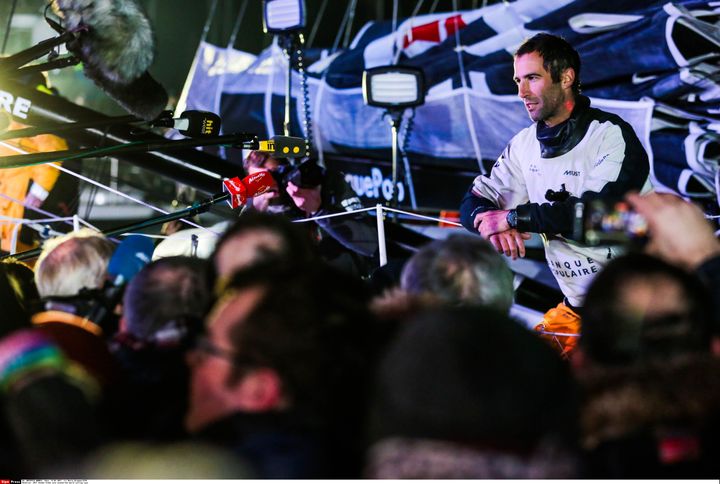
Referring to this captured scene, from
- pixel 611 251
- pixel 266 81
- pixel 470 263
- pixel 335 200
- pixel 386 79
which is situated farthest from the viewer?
pixel 266 81

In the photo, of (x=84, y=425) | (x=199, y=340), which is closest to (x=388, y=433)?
(x=199, y=340)

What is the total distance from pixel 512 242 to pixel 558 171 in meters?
0.41

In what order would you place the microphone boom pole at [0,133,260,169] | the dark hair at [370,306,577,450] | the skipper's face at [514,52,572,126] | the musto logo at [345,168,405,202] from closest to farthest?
the dark hair at [370,306,577,450], the microphone boom pole at [0,133,260,169], the skipper's face at [514,52,572,126], the musto logo at [345,168,405,202]

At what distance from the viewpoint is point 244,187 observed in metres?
3.83

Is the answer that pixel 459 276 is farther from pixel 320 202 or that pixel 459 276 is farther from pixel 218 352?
pixel 320 202

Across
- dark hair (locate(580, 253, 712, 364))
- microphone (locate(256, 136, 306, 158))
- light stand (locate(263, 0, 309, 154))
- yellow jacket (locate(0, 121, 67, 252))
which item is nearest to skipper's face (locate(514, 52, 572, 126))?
microphone (locate(256, 136, 306, 158))

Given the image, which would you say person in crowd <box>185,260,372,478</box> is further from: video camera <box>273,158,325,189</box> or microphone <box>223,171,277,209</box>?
video camera <box>273,158,325,189</box>

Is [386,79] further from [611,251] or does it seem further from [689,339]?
[689,339]

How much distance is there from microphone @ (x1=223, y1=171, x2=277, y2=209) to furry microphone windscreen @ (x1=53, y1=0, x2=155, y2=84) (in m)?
0.78

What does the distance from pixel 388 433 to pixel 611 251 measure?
2.25 meters

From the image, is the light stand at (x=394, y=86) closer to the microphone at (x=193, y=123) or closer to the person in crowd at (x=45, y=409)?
the microphone at (x=193, y=123)

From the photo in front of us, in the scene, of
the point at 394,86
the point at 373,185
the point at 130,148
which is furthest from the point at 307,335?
the point at 373,185

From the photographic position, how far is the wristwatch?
11.1ft

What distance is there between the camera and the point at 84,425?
1641 mm
